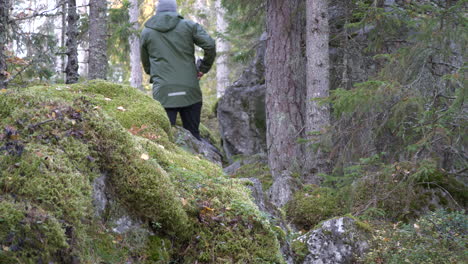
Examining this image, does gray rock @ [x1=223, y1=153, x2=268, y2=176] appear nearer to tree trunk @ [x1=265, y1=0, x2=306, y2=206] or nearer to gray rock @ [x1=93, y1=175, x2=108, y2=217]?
tree trunk @ [x1=265, y1=0, x2=306, y2=206]

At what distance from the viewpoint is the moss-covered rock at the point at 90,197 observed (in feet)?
8.13

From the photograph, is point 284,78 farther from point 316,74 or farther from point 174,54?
point 174,54

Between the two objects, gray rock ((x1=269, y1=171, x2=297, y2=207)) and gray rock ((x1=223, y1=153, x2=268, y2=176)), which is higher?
gray rock ((x1=269, y1=171, x2=297, y2=207))

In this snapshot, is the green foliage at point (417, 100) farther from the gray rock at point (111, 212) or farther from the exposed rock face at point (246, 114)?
the exposed rock face at point (246, 114)

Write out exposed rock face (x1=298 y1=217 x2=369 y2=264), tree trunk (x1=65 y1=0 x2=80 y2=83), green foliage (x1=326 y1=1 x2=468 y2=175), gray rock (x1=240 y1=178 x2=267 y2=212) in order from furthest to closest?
tree trunk (x1=65 y1=0 x2=80 y2=83) → green foliage (x1=326 y1=1 x2=468 y2=175) → exposed rock face (x1=298 y1=217 x2=369 y2=264) → gray rock (x1=240 y1=178 x2=267 y2=212)

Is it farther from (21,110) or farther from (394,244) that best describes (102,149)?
(394,244)

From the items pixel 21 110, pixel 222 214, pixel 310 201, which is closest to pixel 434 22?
pixel 310 201

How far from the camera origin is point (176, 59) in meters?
8.32

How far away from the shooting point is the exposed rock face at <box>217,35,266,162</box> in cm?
1219

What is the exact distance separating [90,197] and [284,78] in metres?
7.16

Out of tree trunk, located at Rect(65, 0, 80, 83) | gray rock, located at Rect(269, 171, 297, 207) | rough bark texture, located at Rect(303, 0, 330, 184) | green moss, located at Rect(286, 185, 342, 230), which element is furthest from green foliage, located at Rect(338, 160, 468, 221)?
tree trunk, located at Rect(65, 0, 80, 83)

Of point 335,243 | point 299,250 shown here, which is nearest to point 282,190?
point 335,243

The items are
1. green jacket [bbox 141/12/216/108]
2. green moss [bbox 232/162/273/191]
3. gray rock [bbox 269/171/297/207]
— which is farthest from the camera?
green moss [bbox 232/162/273/191]

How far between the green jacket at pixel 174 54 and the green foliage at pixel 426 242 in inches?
167
